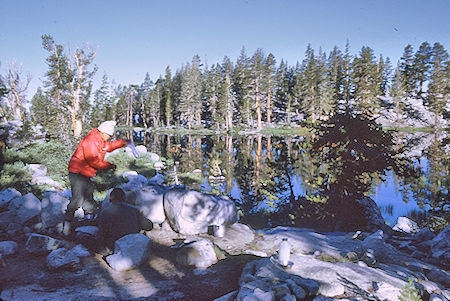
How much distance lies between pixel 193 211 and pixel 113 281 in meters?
2.23

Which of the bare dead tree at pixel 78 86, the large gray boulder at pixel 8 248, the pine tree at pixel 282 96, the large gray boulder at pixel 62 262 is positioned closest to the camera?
the large gray boulder at pixel 62 262

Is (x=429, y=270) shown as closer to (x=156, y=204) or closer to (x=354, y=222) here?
(x=354, y=222)

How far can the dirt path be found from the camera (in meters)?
3.24

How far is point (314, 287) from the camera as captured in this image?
3.10 meters

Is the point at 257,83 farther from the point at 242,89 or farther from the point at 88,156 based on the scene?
the point at 88,156

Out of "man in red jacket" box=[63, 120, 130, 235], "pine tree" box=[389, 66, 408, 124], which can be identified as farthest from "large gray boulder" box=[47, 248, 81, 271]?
"pine tree" box=[389, 66, 408, 124]

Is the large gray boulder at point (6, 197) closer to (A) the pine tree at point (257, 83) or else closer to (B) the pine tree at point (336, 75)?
(A) the pine tree at point (257, 83)

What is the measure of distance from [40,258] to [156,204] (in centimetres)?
228

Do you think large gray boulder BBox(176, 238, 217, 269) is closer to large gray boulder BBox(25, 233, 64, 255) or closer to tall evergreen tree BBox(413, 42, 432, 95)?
large gray boulder BBox(25, 233, 64, 255)

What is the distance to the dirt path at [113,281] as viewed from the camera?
128 inches

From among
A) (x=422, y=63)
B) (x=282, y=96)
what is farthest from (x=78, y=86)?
(x=422, y=63)

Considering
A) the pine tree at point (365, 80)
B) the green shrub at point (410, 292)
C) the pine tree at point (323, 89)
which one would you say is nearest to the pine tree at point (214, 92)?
the pine tree at point (323, 89)

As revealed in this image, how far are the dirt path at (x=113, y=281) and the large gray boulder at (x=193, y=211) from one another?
1229 mm

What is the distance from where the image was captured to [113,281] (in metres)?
3.64
